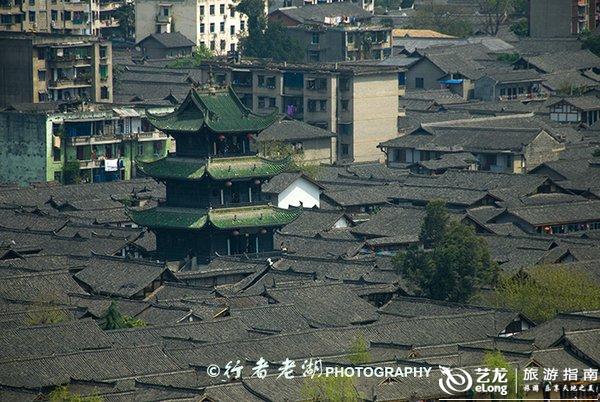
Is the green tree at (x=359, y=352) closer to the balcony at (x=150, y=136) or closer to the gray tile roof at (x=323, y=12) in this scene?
the balcony at (x=150, y=136)

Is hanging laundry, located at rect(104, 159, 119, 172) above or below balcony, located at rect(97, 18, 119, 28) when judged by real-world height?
below

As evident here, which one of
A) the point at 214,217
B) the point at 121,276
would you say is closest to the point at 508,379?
the point at 121,276

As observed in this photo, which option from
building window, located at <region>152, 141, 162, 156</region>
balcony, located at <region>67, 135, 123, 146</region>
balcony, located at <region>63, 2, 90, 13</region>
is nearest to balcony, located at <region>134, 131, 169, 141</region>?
building window, located at <region>152, 141, 162, 156</region>

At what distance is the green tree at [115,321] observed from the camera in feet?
255

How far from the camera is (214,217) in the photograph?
302 ft

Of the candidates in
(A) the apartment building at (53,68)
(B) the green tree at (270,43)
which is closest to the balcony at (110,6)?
(B) the green tree at (270,43)

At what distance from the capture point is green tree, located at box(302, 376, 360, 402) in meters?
64.8

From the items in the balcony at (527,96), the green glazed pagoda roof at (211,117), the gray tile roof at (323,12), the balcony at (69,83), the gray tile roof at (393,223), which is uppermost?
the gray tile roof at (323,12)

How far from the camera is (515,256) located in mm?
90438

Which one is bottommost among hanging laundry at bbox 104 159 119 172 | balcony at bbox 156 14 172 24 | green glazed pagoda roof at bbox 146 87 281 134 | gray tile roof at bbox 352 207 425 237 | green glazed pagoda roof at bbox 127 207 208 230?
gray tile roof at bbox 352 207 425 237

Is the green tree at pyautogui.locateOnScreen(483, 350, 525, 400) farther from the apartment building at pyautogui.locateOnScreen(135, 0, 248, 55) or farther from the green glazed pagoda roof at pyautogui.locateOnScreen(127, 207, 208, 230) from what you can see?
the apartment building at pyautogui.locateOnScreen(135, 0, 248, 55)

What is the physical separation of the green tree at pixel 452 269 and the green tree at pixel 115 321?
1097 cm

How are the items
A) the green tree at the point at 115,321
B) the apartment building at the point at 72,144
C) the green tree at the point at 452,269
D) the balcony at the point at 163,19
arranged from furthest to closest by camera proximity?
the balcony at the point at 163,19 → the apartment building at the point at 72,144 → the green tree at the point at 452,269 → the green tree at the point at 115,321

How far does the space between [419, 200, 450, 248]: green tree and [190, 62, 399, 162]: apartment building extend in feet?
118
